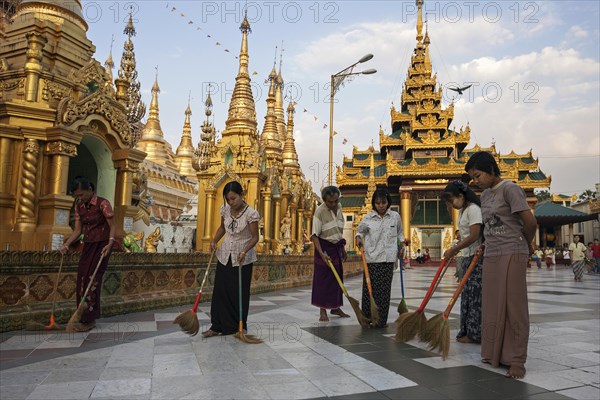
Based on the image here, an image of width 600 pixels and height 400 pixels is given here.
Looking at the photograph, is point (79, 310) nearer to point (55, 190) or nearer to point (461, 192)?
point (55, 190)

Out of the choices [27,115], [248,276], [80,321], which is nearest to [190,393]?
[248,276]

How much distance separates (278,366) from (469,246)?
2388mm

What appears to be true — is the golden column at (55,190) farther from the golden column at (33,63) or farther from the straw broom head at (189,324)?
the straw broom head at (189,324)

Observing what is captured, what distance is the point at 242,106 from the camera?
59.4 feet

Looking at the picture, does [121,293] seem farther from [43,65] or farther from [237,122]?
[237,122]

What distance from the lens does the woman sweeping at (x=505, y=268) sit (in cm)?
342

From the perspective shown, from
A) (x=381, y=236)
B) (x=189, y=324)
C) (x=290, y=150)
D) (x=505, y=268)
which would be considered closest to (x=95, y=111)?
(x=189, y=324)

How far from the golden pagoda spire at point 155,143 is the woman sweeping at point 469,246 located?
3222 centimetres

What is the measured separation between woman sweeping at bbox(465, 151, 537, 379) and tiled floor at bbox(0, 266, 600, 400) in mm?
181

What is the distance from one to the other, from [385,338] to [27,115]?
675cm

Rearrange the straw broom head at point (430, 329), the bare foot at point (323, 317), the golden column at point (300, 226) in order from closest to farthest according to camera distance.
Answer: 1. the straw broom head at point (430, 329)
2. the bare foot at point (323, 317)
3. the golden column at point (300, 226)

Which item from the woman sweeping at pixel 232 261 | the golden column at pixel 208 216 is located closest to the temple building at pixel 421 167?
the golden column at pixel 208 216

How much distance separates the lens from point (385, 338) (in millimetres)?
4629

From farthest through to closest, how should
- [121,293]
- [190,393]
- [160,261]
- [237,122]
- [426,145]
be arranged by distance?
[426,145]
[237,122]
[160,261]
[121,293]
[190,393]
